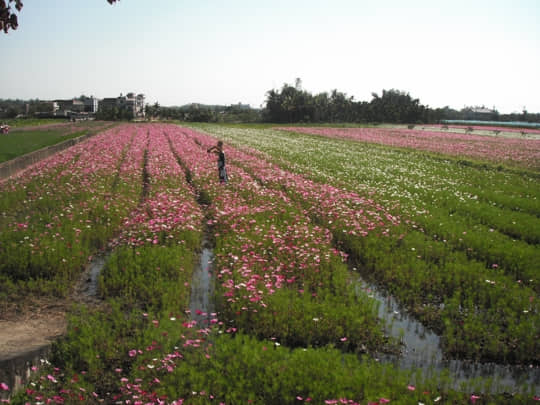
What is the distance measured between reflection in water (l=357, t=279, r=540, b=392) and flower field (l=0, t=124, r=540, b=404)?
0.16m

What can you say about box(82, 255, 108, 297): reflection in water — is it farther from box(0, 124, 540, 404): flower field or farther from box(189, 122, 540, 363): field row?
box(189, 122, 540, 363): field row

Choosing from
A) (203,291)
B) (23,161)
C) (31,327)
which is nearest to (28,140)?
(23,161)

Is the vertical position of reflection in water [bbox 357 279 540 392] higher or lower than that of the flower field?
lower

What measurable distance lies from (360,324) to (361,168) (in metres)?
17.1

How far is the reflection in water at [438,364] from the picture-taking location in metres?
5.09

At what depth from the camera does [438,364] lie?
17.8 feet

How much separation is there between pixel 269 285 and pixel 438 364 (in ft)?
8.92

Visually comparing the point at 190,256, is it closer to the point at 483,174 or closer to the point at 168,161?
the point at 168,161

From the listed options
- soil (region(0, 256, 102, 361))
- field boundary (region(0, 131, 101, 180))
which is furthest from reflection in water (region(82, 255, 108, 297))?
field boundary (region(0, 131, 101, 180))

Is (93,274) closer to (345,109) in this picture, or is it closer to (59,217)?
(59,217)

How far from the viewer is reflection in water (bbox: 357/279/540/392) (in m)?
5.09

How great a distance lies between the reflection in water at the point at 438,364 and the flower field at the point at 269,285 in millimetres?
157

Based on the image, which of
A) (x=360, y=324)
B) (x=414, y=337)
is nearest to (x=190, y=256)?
(x=360, y=324)

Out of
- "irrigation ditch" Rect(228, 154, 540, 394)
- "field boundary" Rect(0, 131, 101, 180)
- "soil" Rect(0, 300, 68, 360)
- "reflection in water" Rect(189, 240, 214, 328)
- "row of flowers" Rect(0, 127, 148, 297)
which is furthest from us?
"field boundary" Rect(0, 131, 101, 180)
